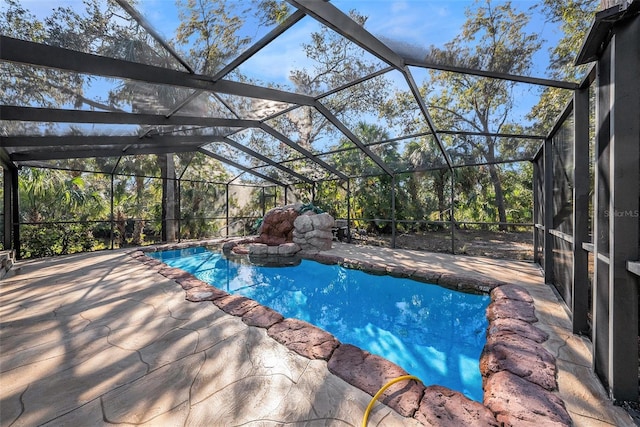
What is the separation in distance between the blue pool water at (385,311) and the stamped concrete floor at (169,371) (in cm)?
79

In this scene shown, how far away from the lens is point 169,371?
1.79 m

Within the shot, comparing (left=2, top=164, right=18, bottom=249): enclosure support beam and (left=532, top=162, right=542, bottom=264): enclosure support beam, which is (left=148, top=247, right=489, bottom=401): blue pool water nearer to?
(left=532, top=162, right=542, bottom=264): enclosure support beam

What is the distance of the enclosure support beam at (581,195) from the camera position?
2.15 metres

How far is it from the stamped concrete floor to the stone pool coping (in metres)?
0.09

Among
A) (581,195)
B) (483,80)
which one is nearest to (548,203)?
(581,195)

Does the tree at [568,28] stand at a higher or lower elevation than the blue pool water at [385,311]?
higher

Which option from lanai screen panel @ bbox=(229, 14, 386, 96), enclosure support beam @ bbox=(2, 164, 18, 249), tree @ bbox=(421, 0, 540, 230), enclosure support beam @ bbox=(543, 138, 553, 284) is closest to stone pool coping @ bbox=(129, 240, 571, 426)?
enclosure support beam @ bbox=(543, 138, 553, 284)

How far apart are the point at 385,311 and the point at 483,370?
1.96m

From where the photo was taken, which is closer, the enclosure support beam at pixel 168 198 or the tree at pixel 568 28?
the tree at pixel 568 28

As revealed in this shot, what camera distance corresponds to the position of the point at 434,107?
4.84m

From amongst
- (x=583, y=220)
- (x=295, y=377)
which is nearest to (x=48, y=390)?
(x=295, y=377)

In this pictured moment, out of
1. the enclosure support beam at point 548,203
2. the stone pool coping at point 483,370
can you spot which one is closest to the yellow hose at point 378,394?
the stone pool coping at point 483,370

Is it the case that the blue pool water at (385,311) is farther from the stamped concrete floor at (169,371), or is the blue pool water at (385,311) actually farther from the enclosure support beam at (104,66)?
the enclosure support beam at (104,66)

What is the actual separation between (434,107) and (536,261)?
393 cm
